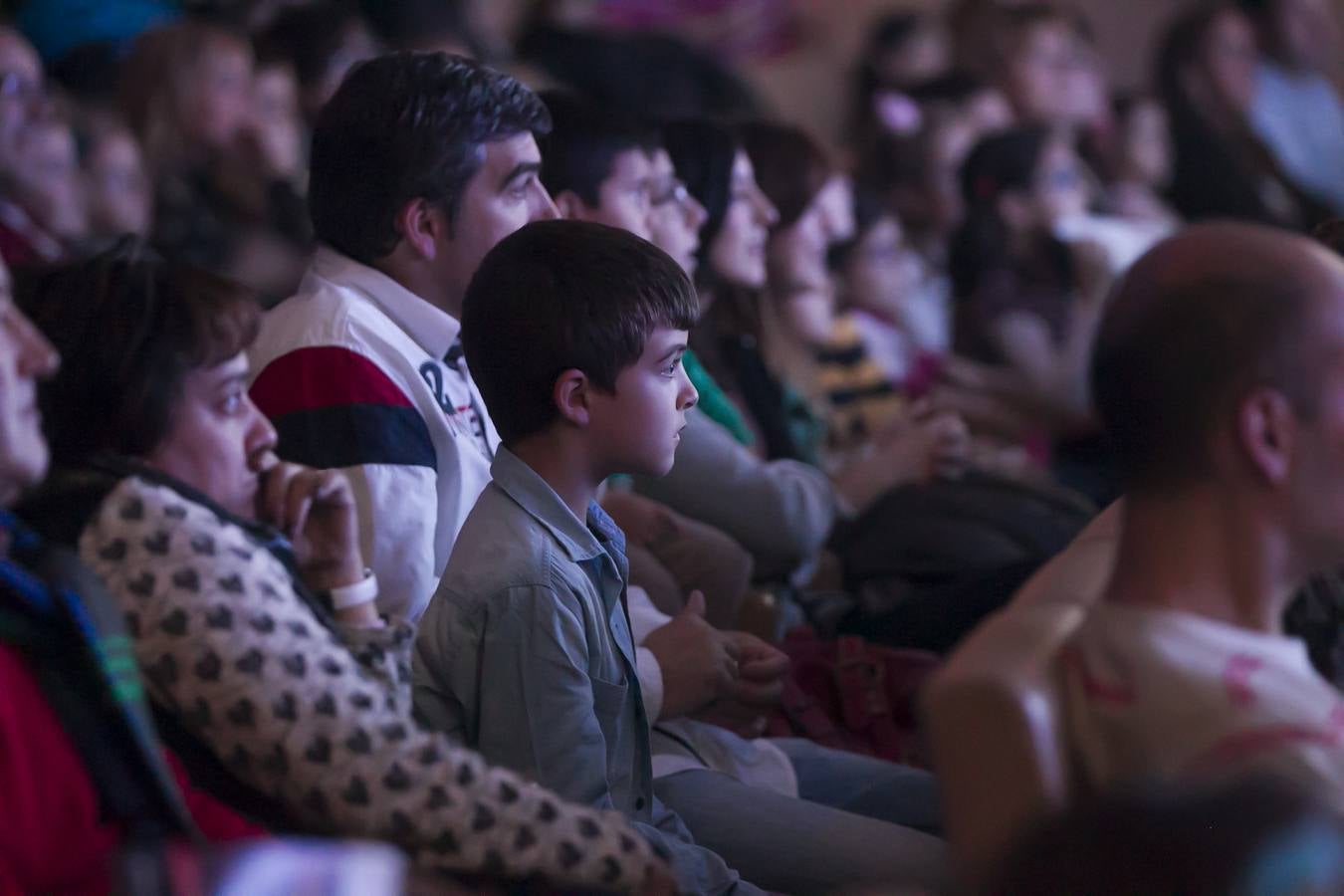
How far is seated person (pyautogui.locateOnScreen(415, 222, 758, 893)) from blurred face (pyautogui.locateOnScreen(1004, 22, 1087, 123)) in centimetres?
360

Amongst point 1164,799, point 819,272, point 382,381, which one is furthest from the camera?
point 819,272

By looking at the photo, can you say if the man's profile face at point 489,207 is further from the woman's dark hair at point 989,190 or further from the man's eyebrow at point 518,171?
the woman's dark hair at point 989,190

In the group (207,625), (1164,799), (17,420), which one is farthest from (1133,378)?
(17,420)

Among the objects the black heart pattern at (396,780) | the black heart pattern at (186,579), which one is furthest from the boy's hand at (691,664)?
the black heart pattern at (186,579)

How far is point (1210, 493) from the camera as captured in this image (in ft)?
3.18

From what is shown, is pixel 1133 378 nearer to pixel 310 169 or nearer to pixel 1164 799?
pixel 1164 799

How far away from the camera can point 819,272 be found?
9.32ft

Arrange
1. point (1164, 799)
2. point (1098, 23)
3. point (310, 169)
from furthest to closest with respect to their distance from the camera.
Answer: point (1098, 23) < point (310, 169) < point (1164, 799)

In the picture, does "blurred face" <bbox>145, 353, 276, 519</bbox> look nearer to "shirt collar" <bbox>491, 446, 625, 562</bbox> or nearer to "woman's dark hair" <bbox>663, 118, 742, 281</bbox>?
"shirt collar" <bbox>491, 446, 625, 562</bbox>

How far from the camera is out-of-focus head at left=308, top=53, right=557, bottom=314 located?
5.40 ft

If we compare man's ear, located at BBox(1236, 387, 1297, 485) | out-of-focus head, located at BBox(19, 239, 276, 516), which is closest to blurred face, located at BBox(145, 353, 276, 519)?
out-of-focus head, located at BBox(19, 239, 276, 516)

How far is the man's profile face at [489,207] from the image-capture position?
1.66 m

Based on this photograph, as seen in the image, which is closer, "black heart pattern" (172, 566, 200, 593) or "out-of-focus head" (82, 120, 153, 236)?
"black heart pattern" (172, 566, 200, 593)

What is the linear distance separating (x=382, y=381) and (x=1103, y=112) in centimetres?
376
